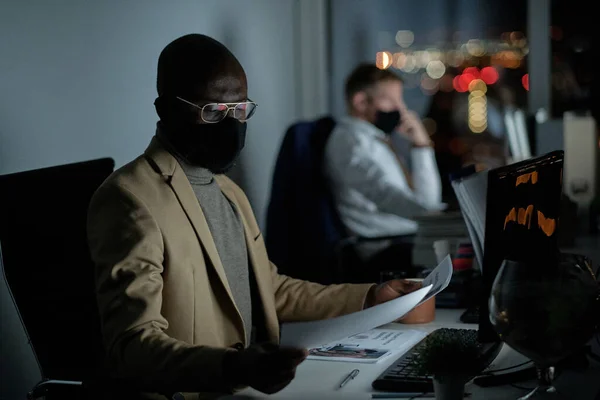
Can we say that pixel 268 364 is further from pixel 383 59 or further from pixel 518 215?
pixel 383 59

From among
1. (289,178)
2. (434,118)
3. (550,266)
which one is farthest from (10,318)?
(434,118)

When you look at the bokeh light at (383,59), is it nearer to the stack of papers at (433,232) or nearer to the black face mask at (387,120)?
the black face mask at (387,120)

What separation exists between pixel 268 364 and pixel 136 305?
1.17 ft

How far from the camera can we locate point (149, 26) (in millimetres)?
3100

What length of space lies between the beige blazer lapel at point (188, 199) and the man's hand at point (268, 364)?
0.50 meters

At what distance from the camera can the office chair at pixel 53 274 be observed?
5.55ft

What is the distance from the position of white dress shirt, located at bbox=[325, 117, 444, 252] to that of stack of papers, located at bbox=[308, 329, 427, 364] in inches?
84.7

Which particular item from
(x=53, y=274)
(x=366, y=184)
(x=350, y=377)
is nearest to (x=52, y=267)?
(x=53, y=274)

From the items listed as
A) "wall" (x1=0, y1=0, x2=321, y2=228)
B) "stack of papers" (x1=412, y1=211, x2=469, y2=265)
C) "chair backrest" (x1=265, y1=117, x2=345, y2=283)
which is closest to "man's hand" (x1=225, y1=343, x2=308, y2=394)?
"wall" (x1=0, y1=0, x2=321, y2=228)

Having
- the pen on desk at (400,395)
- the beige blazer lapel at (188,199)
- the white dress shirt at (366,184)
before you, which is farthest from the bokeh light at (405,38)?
the pen on desk at (400,395)

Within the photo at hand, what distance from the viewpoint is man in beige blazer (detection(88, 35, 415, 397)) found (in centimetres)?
150

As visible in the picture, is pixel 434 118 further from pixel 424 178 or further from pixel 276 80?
pixel 276 80

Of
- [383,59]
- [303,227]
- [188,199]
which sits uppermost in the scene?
[383,59]

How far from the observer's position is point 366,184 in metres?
4.25
